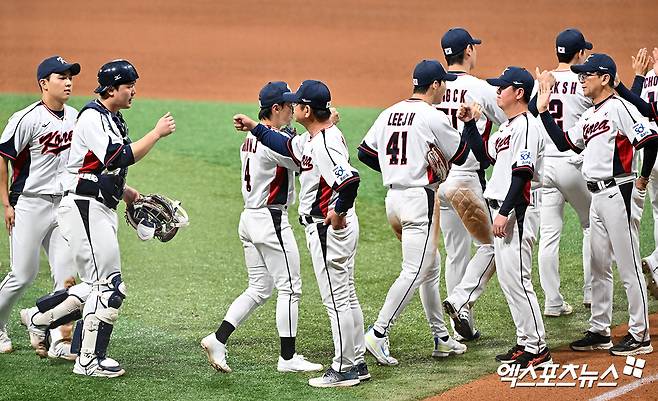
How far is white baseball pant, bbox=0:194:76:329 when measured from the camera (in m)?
7.21

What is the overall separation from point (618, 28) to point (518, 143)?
11.9 m

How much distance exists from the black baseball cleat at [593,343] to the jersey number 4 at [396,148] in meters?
1.72

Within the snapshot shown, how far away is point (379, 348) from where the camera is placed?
6840mm

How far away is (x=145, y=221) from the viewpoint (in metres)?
6.94

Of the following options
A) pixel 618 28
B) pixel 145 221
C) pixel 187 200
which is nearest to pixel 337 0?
pixel 618 28

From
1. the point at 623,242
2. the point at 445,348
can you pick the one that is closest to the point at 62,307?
the point at 445,348

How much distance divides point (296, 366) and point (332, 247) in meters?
0.91

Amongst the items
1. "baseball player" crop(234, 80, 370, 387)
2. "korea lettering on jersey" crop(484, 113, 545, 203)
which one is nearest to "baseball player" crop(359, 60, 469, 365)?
"korea lettering on jersey" crop(484, 113, 545, 203)

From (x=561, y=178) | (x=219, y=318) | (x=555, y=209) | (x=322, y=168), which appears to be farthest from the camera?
(x=219, y=318)

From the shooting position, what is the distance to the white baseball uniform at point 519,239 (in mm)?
6414

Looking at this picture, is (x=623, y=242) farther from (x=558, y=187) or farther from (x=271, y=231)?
(x=271, y=231)

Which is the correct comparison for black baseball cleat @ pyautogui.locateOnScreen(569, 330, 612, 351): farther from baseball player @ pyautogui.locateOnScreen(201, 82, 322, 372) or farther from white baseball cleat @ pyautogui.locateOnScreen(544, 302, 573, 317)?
baseball player @ pyautogui.locateOnScreen(201, 82, 322, 372)

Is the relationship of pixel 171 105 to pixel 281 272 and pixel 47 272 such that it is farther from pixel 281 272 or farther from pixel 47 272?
pixel 281 272

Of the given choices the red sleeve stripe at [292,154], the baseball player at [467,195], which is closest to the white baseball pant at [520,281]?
the baseball player at [467,195]
